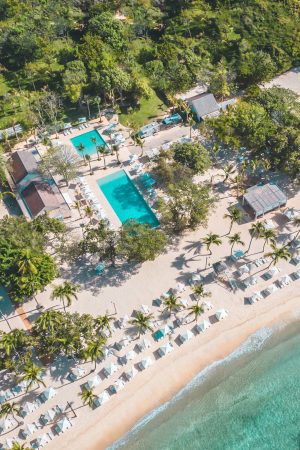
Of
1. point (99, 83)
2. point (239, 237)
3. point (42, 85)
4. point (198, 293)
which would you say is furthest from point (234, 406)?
point (42, 85)

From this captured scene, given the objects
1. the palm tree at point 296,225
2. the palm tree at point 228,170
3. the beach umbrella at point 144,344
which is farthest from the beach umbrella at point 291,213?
the beach umbrella at point 144,344

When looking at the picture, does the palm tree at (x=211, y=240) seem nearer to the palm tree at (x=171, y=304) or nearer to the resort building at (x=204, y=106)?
the palm tree at (x=171, y=304)

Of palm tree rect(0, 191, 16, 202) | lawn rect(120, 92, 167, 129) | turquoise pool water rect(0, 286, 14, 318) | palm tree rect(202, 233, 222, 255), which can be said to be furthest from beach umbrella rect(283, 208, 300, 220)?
palm tree rect(0, 191, 16, 202)

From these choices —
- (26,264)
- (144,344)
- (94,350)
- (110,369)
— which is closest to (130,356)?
(144,344)

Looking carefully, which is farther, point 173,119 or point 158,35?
point 158,35

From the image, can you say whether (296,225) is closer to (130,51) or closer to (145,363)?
(145,363)

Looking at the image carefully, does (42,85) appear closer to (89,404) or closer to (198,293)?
(198,293)
